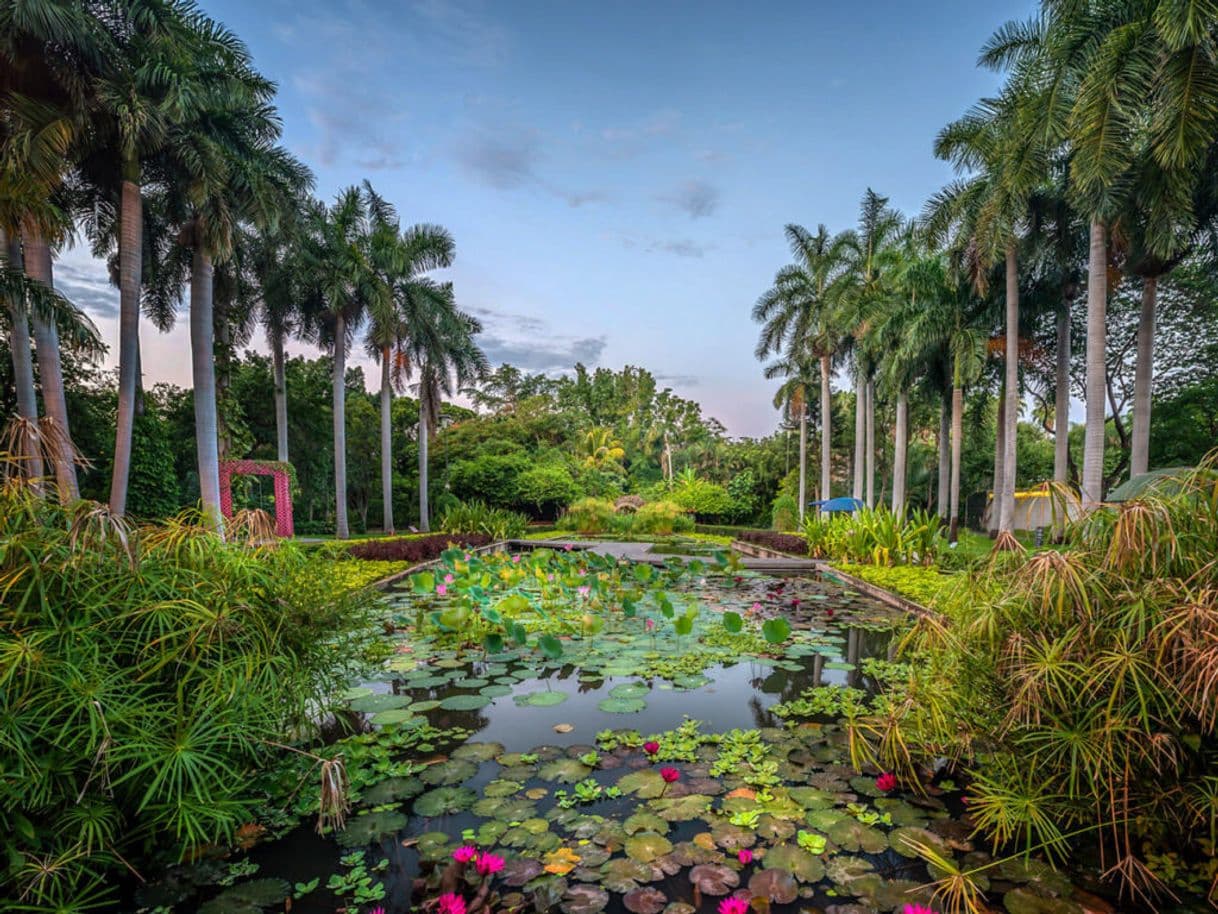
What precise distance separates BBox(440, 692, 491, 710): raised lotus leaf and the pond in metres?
0.02

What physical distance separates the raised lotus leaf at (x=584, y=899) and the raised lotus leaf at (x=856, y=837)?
120 centimetres

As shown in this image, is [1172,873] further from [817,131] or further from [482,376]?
[482,376]

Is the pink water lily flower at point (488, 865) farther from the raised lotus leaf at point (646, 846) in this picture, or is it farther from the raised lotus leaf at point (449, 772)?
the raised lotus leaf at point (449, 772)

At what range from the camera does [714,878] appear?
247cm

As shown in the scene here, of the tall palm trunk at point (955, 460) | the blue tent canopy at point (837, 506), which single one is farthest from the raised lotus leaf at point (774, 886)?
the blue tent canopy at point (837, 506)

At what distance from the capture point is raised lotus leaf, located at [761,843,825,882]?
2492 mm

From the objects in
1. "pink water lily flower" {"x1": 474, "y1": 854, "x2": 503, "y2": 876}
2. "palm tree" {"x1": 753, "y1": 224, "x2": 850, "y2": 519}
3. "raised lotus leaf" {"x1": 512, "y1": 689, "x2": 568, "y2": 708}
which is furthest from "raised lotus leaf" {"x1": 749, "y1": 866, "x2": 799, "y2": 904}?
"palm tree" {"x1": 753, "y1": 224, "x2": 850, "y2": 519}

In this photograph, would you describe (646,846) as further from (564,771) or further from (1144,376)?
(1144,376)

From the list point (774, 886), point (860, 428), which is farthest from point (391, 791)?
point (860, 428)

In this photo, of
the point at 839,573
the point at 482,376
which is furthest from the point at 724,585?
the point at 482,376

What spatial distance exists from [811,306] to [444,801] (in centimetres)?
2394

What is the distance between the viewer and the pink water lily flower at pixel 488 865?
93.5 inches

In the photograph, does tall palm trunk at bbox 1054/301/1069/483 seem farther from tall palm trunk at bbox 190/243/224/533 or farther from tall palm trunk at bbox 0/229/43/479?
tall palm trunk at bbox 0/229/43/479

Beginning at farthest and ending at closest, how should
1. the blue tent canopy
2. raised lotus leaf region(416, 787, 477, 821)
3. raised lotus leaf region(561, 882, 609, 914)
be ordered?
the blue tent canopy
raised lotus leaf region(416, 787, 477, 821)
raised lotus leaf region(561, 882, 609, 914)
